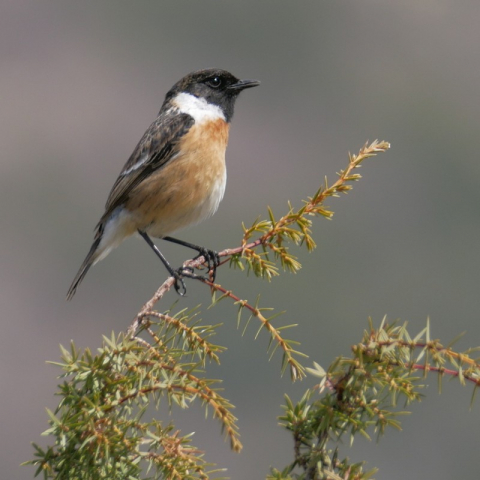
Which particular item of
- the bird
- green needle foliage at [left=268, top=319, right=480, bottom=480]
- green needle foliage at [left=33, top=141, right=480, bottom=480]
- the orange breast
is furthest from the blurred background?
green needle foliage at [left=268, top=319, right=480, bottom=480]

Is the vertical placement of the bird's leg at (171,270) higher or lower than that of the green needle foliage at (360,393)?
higher

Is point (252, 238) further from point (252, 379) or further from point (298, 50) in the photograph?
point (298, 50)

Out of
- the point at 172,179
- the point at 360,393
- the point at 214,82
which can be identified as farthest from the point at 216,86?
the point at 360,393

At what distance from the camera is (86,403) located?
9.62ft

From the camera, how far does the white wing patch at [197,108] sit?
6680 mm

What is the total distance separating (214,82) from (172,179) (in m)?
1.10

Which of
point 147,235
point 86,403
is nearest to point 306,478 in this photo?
point 86,403

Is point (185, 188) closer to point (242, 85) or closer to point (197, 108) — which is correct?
point (197, 108)

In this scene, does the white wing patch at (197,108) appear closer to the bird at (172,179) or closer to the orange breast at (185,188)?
the bird at (172,179)

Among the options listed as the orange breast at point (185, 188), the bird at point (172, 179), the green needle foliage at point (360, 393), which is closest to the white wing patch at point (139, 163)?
the bird at point (172, 179)

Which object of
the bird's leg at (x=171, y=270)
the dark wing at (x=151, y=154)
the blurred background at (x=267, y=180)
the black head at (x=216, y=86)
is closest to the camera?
the bird's leg at (x=171, y=270)

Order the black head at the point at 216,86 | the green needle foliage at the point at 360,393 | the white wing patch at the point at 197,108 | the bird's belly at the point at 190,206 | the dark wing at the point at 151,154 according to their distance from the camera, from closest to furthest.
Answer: the green needle foliage at the point at 360,393 → the bird's belly at the point at 190,206 → the dark wing at the point at 151,154 → the white wing patch at the point at 197,108 → the black head at the point at 216,86

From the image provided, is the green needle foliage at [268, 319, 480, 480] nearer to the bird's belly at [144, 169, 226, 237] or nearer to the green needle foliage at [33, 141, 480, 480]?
the green needle foliage at [33, 141, 480, 480]

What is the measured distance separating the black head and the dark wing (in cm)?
38
